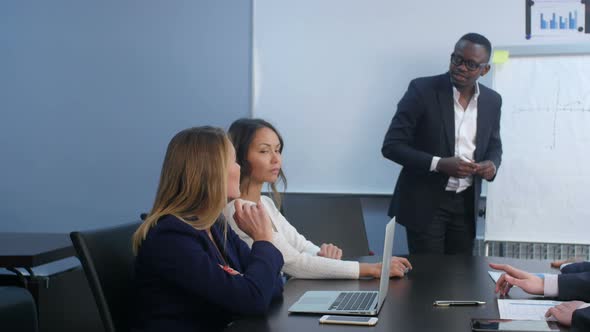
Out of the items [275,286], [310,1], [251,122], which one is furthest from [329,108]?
[275,286]

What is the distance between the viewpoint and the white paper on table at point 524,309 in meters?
1.48

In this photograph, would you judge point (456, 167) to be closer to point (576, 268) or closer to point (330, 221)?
point (330, 221)

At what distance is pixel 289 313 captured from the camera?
154cm

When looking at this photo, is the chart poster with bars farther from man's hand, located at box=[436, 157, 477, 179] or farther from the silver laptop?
the silver laptop

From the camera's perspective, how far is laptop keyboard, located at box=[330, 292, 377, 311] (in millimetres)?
1536

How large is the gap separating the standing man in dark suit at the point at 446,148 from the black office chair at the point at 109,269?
178 cm

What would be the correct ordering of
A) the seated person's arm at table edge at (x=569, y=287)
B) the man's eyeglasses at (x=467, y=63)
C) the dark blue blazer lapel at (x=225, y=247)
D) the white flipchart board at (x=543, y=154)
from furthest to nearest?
1. the white flipchart board at (x=543, y=154)
2. the man's eyeglasses at (x=467, y=63)
3. the dark blue blazer lapel at (x=225, y=247)
4. the seated person's arm at table edge at (x=569, y=287)

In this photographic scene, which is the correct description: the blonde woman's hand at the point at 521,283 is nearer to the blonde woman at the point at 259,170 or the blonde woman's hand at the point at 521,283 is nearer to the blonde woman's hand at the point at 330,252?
the blonde woman at the point at 259,170

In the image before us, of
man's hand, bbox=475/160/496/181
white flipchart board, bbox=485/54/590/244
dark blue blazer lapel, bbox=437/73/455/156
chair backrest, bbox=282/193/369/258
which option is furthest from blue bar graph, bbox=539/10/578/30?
chair backrest, bbox=282/193/369/258

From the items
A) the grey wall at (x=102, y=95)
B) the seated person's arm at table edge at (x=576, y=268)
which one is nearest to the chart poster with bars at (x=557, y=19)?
the grey wall at (x=102, y=95)

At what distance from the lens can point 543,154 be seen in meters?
3.55

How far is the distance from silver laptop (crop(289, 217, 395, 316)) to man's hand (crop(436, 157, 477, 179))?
1501mm

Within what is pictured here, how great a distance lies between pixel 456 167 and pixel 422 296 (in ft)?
4.92

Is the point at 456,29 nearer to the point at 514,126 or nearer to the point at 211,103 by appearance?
the point at 514,126
